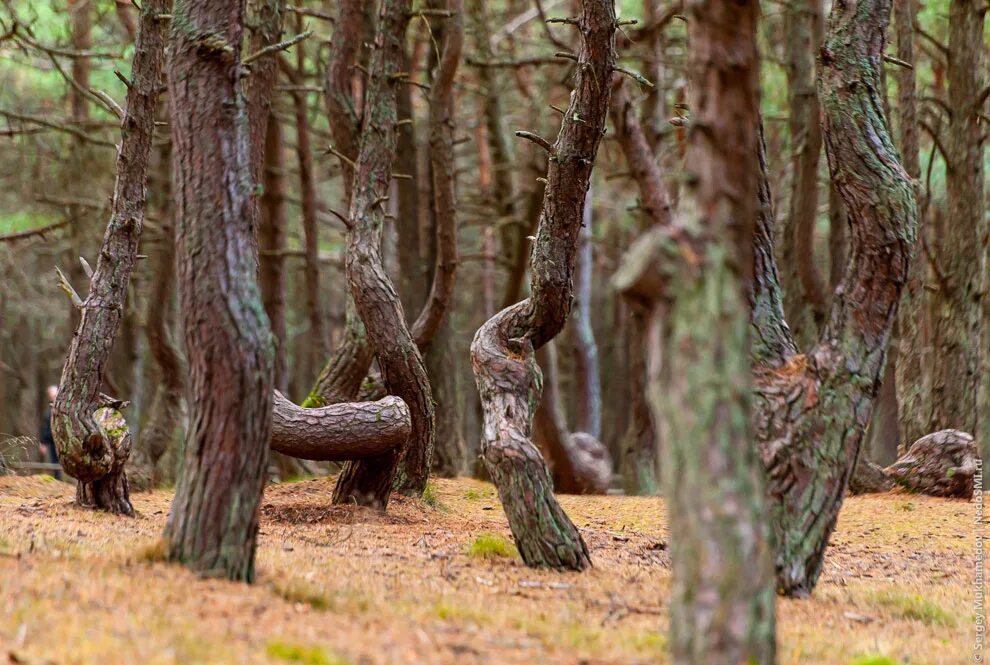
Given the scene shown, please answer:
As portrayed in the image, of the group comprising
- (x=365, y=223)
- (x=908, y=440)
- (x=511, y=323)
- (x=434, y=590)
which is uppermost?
(x=365, y=223)

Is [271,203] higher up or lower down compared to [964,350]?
higher up

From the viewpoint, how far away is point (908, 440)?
1280 centimetres

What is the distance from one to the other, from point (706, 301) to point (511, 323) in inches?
157

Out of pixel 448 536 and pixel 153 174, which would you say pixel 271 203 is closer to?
pixel 153 174

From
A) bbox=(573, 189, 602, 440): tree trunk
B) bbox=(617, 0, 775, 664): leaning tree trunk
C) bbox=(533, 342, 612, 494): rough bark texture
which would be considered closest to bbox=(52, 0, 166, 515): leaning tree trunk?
bbox=(617, 0, 775, 664): leaning tree trunk

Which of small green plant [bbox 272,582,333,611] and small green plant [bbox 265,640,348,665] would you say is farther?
small green plant [bbox 272,582,333,611]

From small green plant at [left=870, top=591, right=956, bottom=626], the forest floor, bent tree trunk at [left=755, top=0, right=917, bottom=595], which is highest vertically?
bent tree trunk at [left=755, top=0, right=917, bottom=595]

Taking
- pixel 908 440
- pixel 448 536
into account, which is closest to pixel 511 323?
pixel 448 536

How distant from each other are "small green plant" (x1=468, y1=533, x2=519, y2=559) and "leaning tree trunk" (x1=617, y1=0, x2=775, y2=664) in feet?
→ 10.5

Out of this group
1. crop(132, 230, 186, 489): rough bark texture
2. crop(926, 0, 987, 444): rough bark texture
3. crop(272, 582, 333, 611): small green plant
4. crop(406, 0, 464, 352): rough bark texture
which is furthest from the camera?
crop(132, 230, 186, 489): rough bark texture

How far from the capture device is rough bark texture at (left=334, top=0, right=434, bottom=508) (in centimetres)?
874

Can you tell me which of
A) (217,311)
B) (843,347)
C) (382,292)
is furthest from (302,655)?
(382,292)

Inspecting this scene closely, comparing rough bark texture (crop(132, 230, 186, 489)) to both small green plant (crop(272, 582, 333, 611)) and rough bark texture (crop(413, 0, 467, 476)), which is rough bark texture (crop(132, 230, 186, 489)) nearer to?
rough bark texture (crop(413, 0, 467, 476))

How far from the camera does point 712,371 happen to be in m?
3.53
